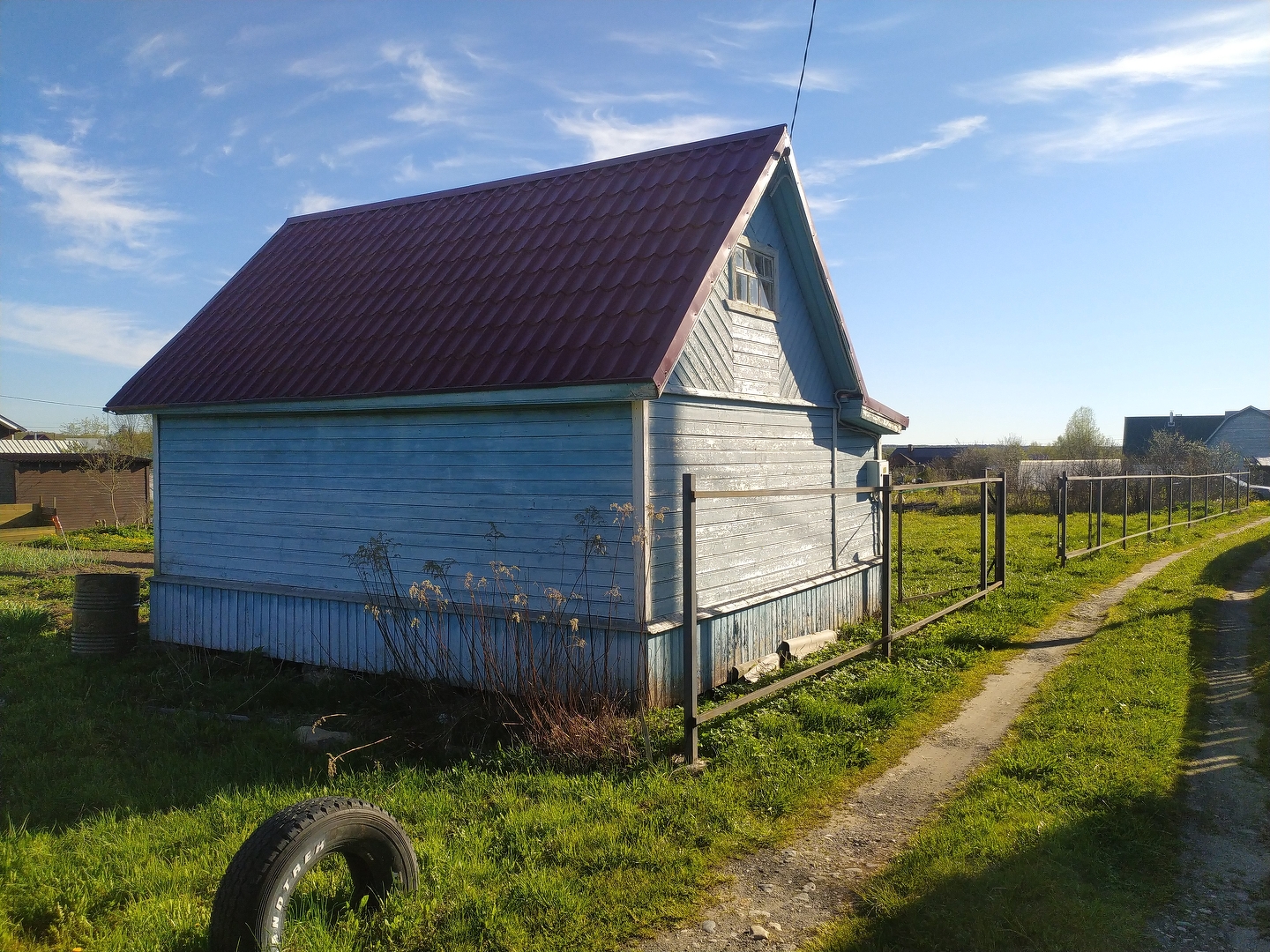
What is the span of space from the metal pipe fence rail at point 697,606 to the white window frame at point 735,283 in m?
2.06

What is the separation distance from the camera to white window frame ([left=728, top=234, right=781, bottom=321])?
9.26m

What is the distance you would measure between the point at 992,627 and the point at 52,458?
36.5 meters

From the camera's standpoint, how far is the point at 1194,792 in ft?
18.8

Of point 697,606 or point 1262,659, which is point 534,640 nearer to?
point 697,606

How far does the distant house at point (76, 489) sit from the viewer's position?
112 ft

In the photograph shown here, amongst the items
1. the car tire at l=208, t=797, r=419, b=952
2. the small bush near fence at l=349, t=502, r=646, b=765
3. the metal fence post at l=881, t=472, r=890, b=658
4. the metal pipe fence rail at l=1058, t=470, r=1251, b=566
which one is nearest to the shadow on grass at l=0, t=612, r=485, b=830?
the small bush near fence at l=349, t=502, r=646, b=765

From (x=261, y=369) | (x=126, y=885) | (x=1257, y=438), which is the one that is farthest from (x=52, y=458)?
(x=1257, y=438)

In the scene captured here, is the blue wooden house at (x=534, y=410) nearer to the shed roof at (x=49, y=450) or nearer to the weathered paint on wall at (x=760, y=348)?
the weathered paint on wall at (x=760, y=348)

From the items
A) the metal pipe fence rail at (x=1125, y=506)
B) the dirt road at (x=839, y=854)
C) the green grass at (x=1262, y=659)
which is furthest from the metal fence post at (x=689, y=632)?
the metal pipe fence rail at (x=1125, y=506)

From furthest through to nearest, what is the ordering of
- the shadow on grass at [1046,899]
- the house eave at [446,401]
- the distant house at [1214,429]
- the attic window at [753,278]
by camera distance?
the distant house at [1214,429], the attic window at [753,278], the house eave at [446,401], the shadow on grass at [1046,899]

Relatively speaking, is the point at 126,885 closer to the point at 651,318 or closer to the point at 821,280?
the point at 651,318

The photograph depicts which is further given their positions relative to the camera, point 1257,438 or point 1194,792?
point 1257,438

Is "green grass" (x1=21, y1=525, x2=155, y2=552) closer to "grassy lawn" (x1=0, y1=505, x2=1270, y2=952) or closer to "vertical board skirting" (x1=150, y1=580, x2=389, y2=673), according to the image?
"vertical board skirting" (x1=150, y1=580, x2=389, y2=673)

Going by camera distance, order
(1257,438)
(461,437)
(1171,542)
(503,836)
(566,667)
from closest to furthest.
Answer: (503,836)
(566,667)
(461,437)
(1171,542)
(1257,438)
